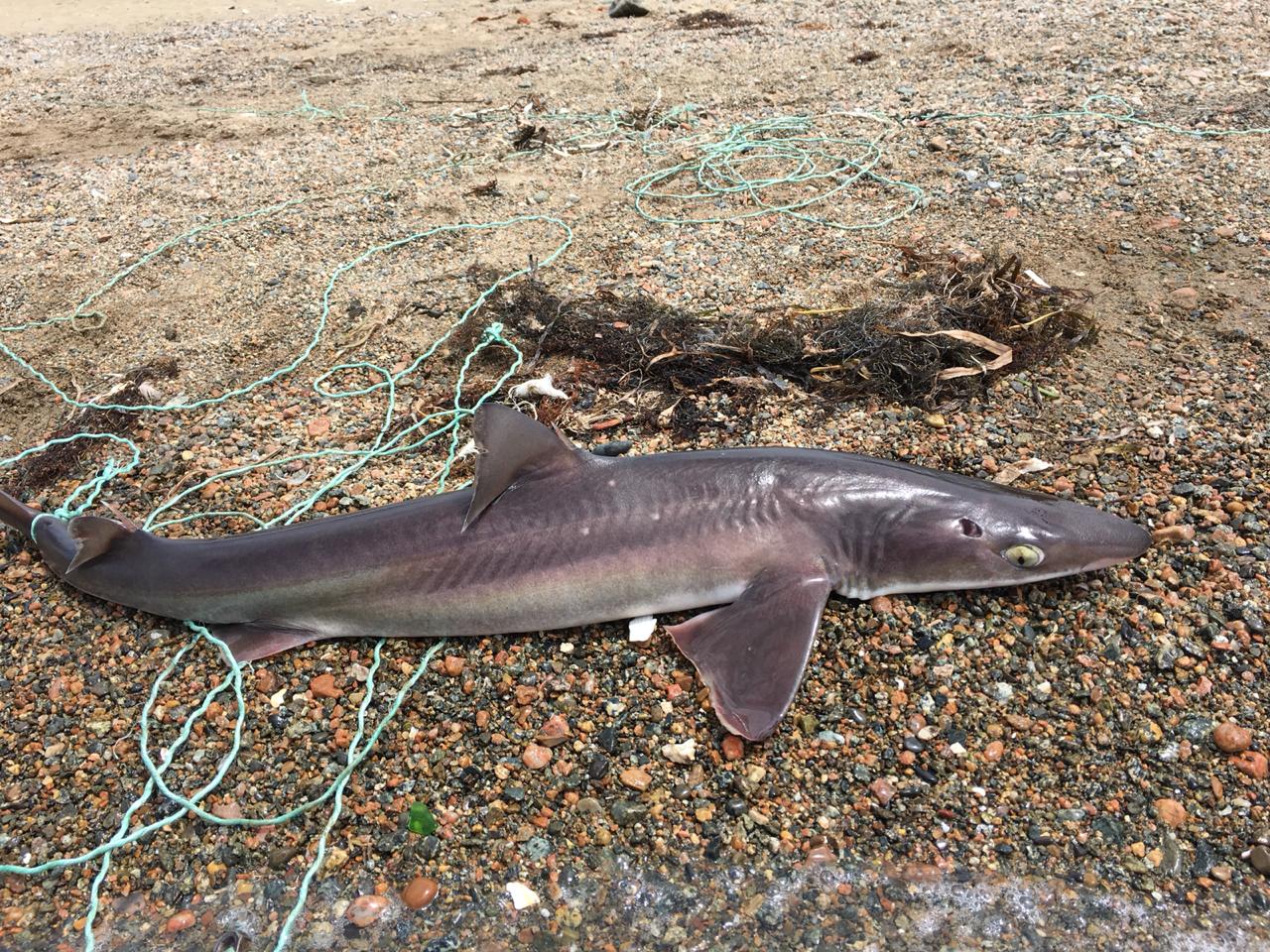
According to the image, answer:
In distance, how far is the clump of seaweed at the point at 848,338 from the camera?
177 inches

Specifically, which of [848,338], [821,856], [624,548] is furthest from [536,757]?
[848,338]

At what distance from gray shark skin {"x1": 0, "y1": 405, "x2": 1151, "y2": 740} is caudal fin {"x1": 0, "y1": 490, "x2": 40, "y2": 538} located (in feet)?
3.28

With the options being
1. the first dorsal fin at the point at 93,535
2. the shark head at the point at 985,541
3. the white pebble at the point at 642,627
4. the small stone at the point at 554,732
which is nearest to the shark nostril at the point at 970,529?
the shark head at the point at 985,541

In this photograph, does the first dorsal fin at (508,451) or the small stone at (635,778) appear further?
the first dorsal fin at (508,451)

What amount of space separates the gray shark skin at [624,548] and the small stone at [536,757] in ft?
1.60

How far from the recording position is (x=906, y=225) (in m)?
6.12

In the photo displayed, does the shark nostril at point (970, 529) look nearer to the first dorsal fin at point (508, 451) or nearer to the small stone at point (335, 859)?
the first dorsal fin at point (508, 451)

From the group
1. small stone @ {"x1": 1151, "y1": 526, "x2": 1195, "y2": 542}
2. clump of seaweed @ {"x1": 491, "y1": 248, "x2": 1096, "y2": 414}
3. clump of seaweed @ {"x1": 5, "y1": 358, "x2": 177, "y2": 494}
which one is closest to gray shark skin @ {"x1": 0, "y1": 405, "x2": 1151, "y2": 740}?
small stone @ {"x1": 1151, "y1": 526, "x2": 1195, "y2": 542}

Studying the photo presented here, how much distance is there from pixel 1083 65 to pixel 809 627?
8024mm

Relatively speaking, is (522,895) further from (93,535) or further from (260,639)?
(93,535)

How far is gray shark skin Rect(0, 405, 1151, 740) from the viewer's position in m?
3.21

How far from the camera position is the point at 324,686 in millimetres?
3258

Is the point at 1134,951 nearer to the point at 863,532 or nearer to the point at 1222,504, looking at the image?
the point at 863,532

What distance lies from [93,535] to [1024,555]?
11.8 ft
